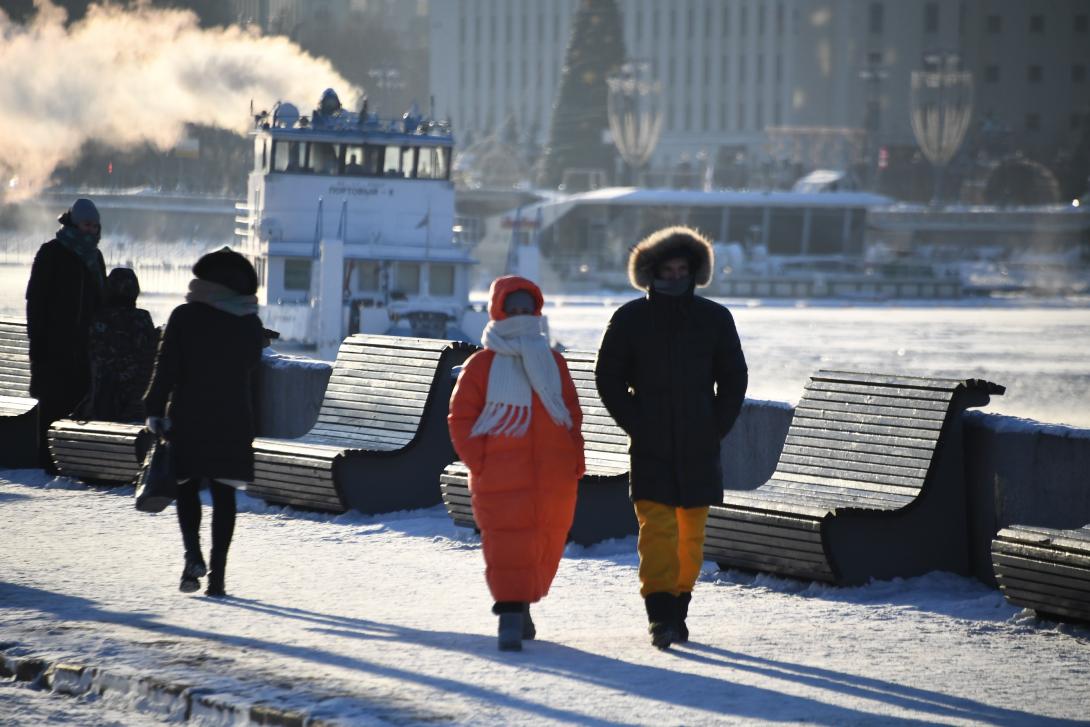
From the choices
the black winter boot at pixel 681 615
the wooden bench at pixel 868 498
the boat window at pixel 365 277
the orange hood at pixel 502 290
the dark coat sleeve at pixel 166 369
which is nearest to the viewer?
the orange hood at pixel 502 290

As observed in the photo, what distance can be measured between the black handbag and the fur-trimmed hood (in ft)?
7.26

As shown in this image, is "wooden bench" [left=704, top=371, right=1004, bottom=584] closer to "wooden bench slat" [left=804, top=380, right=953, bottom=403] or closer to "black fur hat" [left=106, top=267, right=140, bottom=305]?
"wooden bench slat" [left=804, top=380, right=953, bottom=403]

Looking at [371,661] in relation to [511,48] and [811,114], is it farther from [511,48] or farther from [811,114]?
[511,48]

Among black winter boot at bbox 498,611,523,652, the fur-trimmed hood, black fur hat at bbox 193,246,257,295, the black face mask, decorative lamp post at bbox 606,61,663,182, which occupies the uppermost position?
decorative lamp post at bbox 606,61,663,182

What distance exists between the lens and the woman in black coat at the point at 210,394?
26.1 ft

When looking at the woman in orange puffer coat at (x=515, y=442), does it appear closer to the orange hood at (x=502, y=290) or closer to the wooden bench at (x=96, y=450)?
the orange hood at (x=502, y=290)

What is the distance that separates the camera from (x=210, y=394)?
798 centimetres

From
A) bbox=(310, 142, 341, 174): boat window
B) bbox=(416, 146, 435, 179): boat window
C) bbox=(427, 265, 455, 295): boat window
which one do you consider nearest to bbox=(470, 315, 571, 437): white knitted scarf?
bbox=(427, 265, 455, 295): boat window

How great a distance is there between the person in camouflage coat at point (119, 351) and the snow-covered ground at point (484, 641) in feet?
6.47

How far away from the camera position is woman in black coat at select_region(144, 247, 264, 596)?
7957 millimetres

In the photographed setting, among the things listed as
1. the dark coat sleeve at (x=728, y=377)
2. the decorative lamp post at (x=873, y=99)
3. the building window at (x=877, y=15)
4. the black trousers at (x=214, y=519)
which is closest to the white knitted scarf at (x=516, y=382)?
the dark coat sleeve at (x=728, y=377)

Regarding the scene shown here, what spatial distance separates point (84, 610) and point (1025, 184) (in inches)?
3601

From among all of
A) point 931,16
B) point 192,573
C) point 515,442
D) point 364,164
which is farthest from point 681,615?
point 931,16

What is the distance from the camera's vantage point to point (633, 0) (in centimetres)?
12412
